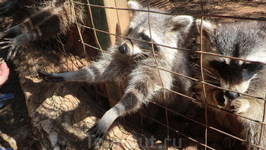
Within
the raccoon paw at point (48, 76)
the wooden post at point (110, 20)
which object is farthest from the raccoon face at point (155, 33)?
the raccoon paw at point (48, 76)

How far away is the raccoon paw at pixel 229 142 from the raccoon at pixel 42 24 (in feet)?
7.56

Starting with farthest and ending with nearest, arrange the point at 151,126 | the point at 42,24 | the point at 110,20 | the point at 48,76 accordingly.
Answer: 1. the point at 42,24
2. the point at 151,126
3. the point at 48,76
4. the point at 110,20

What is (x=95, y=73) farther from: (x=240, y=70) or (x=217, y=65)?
(x=240, y=70)

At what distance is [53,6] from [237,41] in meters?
2.67

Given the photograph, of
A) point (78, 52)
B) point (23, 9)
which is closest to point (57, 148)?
point (78, 52)

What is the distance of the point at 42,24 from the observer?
10.7 feet

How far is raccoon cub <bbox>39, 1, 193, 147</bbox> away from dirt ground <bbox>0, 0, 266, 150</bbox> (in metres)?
0.89

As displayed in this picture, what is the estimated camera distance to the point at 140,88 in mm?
2305

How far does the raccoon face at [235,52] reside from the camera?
170 cm

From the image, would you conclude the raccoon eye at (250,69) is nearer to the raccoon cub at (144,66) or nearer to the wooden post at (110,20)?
the raccoon cub at (144,66)

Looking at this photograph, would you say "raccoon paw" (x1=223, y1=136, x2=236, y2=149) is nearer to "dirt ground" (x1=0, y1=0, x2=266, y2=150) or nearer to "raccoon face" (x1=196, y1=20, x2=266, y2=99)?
"raccoon face" (x1=196, y1=20, x2=266, y2=99)

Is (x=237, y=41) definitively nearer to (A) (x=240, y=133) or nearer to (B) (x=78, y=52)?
(A) (x=240, y=133)

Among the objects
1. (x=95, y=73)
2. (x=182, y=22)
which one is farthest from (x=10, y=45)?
(x=182, y=22)

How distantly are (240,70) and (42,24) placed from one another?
8.68 ft
